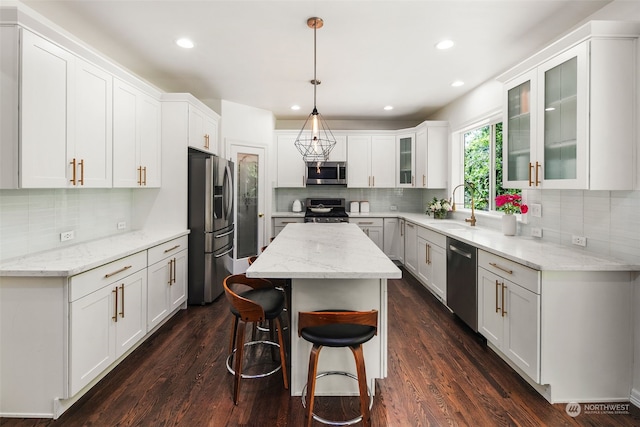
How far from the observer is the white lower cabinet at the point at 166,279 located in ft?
9.58

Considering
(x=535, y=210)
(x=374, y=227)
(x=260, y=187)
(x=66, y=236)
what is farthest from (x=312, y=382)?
(x=374, y=227)

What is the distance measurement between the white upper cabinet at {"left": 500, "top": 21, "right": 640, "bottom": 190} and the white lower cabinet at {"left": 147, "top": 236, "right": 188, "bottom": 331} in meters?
3.30

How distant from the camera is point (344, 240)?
2924mm

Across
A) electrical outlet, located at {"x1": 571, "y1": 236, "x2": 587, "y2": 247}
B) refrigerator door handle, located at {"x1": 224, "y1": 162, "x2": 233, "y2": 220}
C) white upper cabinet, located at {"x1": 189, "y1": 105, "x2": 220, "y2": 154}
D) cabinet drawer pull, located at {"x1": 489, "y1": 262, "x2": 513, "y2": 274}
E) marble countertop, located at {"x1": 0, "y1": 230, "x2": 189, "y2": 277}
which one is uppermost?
white upper cabinet, located at {"x1": 189, "y1": 105, "x2": 220, "y2": 154}

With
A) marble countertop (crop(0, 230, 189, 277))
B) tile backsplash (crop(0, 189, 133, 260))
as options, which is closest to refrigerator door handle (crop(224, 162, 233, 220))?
marble countertop (crop(0, 230, 189, 277))

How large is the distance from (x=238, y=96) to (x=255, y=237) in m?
2.14

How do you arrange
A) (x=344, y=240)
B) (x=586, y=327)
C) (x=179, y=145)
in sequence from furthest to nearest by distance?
(x=179, y=145) < (x=344, y=240) < (x=586, y=327)

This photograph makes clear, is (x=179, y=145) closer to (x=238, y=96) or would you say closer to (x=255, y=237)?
(x=238, y=96)

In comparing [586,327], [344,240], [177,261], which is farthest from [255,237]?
[586,327]

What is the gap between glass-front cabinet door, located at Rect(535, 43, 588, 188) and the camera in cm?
216

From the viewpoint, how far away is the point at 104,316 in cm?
224

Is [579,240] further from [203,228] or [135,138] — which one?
[135,138]

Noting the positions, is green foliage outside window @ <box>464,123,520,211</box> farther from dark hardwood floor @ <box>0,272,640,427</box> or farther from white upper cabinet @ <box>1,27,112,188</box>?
white upper cabinet @ <box>1,27,112,188</box>

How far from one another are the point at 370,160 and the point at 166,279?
156 inches
